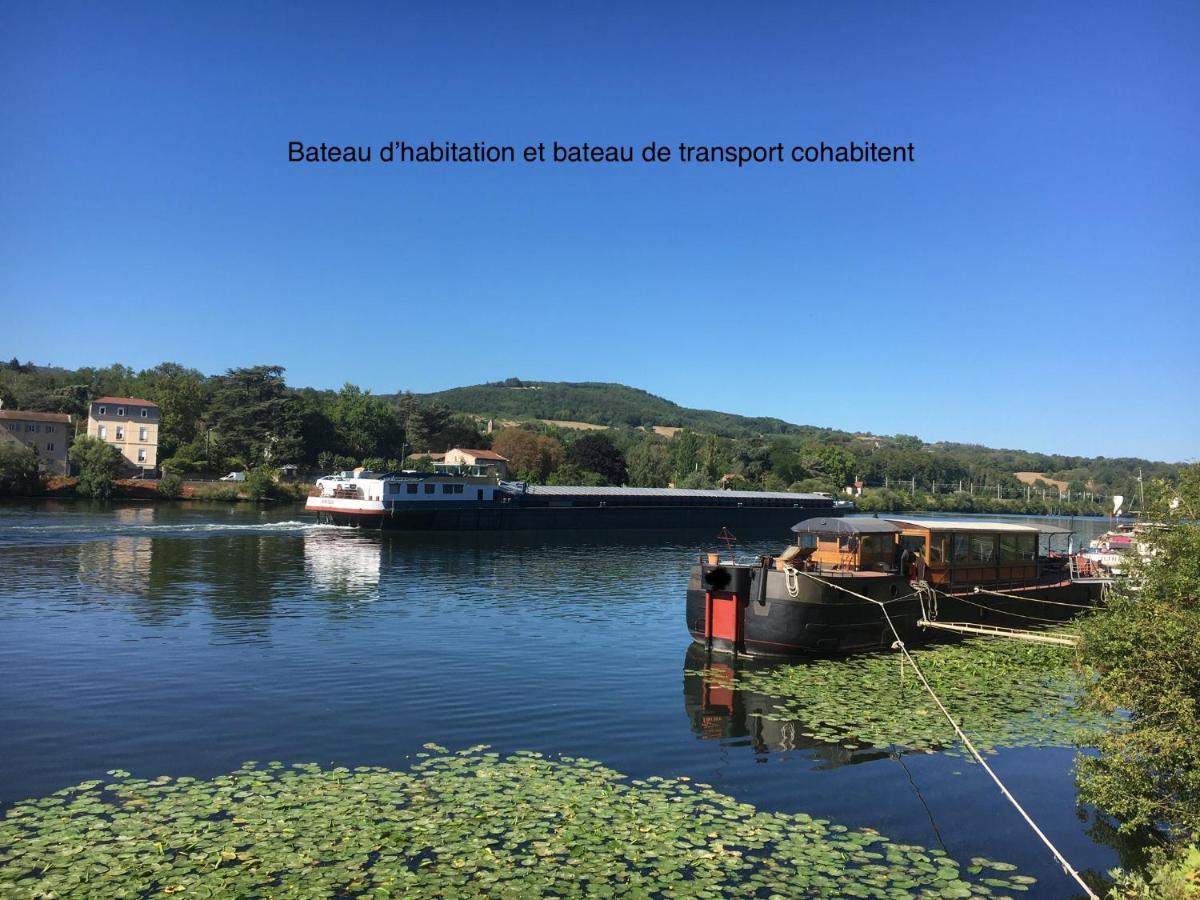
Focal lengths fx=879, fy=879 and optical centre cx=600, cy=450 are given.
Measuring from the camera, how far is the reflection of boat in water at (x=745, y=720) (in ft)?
55.6

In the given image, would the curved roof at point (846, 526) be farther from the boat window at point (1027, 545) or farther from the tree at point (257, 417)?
the tree at point (257, 417)

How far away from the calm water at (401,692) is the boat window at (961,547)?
9.63 meters

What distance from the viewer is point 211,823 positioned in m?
12.2

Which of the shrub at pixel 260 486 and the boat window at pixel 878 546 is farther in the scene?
the shrub at pixel 260 486

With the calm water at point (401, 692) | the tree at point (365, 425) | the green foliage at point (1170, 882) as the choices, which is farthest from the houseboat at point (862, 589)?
the tree at point (365, 425)

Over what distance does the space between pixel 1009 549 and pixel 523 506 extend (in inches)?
2059

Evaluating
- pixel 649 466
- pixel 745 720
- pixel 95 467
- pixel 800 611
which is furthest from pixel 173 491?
pixel 745 720

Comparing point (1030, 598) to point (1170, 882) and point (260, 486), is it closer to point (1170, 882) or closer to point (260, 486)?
point (1170, 882)

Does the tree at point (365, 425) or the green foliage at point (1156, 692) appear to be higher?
the tree at point (365, 425)

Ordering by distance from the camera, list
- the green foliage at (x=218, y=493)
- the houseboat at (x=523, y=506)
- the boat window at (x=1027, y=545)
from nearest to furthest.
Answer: the boat window at (x=1027, y=545)
the houseboat at (x=523, y=506)
the green foliage at (x=218, y=493)

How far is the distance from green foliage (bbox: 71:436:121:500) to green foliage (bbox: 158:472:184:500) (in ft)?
15.7

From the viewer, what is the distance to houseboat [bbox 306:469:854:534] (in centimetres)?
7200

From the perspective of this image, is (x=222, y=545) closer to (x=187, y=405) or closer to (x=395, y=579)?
(x=395, y=579)

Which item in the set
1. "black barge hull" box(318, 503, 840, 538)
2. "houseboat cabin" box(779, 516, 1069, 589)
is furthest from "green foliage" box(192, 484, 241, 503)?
"houseboat cabin" box(779, 516, 1069, 589)
